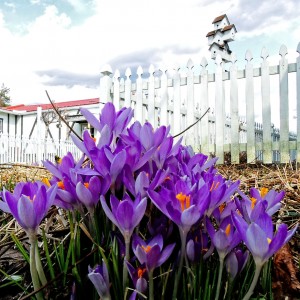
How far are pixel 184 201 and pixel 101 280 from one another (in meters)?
0.16

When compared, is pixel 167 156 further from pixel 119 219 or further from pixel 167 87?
pixel 167 87

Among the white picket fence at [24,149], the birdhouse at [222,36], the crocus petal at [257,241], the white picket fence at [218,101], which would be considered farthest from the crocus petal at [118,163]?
the white picket fence at [24,149]

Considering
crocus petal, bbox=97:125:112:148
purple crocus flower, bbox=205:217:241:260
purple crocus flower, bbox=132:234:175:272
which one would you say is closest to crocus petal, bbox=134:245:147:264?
purple crocus flower, bbox=132:234:175:272

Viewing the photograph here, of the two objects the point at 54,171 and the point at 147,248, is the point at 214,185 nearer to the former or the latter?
the point at 147,248

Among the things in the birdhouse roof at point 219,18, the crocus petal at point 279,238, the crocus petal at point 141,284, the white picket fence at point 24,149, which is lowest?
the crocus petal at point 141,284

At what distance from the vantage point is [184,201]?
53cm

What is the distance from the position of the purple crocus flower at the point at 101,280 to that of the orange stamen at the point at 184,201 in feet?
0.48

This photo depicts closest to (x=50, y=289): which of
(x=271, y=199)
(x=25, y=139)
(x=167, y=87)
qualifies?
(x=271, y=199)

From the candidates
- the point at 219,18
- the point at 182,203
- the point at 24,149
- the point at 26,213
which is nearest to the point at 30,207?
the point at 26,213

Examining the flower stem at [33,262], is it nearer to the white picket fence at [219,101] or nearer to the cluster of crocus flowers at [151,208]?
the cluster of crocus flowers at [151,208]

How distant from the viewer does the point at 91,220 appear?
0.64m

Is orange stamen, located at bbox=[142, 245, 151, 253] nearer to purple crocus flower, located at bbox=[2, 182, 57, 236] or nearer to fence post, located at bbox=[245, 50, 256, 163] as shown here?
purple crocus flower, located at bbox=[2, 182, 57, 236]

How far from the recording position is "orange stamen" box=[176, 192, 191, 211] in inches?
20.8

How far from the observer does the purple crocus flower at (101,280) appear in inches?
20.2
